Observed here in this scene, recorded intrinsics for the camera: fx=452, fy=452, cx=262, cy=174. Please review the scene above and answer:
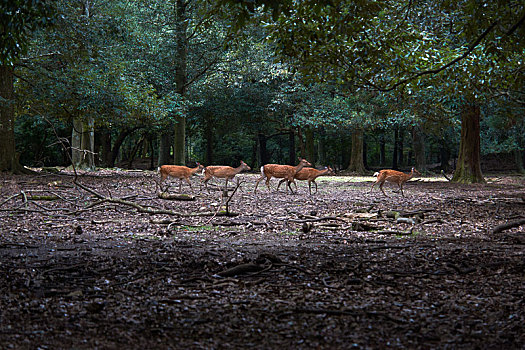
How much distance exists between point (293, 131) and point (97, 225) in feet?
78.3

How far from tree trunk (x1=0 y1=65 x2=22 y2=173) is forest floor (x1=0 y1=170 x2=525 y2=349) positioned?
7.66 m

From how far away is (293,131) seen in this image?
1208 inches

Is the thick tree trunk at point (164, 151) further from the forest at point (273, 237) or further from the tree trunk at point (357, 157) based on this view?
the tree trunk at point (357, 157)

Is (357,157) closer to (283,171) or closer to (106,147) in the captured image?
(283,171)

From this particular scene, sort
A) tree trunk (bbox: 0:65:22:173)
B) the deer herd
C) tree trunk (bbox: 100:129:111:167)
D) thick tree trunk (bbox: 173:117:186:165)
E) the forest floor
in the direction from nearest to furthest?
1. the forest floor
2. the deer herd
3. tree trunk (bbox: 0:65:22:173)
4. thick tree trunk (bbox: 173:117:186:165)
5. tree trunk (bbox: 100:129:111:167)

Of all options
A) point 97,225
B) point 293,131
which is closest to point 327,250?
point 97,225


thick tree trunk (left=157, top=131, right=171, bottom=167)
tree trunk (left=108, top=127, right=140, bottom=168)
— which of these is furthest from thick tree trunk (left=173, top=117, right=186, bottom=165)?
tree trunk (left=108, top=127, right=140, bottom=168)

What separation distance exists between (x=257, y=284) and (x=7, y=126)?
13.9 meters

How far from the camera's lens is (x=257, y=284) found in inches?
168

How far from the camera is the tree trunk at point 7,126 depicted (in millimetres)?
14623

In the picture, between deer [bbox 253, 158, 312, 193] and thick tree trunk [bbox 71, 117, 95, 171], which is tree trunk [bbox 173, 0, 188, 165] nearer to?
thick tree trunk [bbox 71, 117, 95, 171]

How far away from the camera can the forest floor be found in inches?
121

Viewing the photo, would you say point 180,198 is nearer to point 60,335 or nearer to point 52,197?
point 52,197

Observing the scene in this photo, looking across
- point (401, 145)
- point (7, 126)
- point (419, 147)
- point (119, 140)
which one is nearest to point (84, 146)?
point (7, 126)
